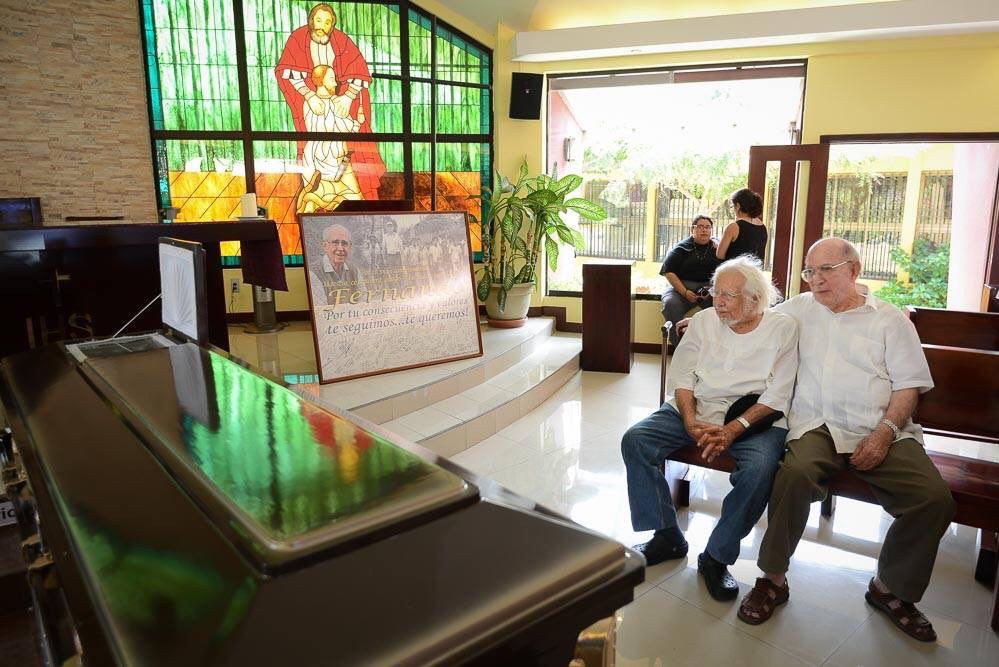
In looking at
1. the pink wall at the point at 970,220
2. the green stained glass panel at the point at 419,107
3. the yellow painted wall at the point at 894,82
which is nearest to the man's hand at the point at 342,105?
the green stained glass panel at the point at 419,107

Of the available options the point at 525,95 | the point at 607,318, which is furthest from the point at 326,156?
the point at 607,318

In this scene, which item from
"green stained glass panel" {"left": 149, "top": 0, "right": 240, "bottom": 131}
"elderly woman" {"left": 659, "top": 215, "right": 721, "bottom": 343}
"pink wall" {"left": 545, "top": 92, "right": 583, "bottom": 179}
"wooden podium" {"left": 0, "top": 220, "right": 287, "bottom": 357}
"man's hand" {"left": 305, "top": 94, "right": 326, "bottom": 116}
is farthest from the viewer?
"pink wall" {"left": 545, "top": 92, "right": 583, "bottom": 179}

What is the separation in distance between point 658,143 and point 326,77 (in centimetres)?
307

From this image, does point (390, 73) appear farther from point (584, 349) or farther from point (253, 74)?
point (584, 349)

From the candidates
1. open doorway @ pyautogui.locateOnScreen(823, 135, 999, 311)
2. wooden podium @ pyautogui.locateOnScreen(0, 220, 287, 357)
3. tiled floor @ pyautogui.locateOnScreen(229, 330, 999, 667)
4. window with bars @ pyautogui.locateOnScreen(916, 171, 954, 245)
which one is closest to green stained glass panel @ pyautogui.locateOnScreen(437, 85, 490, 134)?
wooden podium @ pyautogui.locateOnScreen(0, 220, 287, 357)

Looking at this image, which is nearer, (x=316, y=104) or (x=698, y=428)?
(x=698, y=428)

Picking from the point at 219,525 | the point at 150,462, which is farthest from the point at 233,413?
the point at 219,525

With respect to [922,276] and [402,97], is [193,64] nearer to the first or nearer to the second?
[402,97]

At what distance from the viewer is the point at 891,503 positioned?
2.24 m

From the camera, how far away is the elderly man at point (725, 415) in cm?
242

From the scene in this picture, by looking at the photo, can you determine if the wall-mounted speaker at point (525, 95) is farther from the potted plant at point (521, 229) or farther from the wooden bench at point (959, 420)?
the wooden bench at point (959, 420)

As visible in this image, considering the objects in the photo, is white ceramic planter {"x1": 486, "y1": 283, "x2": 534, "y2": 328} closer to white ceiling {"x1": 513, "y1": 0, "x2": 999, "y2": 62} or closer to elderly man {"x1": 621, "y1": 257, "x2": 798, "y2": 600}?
white ceiling {"x1": 513, "y1": 0, "x2": 999, "y2": 62}

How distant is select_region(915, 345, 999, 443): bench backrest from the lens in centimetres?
258

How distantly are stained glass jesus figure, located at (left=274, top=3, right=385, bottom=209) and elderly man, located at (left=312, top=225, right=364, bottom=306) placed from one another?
217 centimetres
